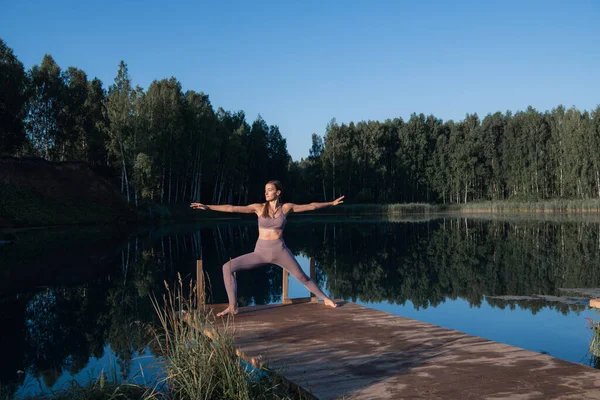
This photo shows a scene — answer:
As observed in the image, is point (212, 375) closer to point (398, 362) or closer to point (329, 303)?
point (398, 362)

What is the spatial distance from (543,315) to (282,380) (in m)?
6.98

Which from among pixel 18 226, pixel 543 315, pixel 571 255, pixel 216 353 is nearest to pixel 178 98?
pixel 18 226

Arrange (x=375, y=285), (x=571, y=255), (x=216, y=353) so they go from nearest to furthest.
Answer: (x=216, y=353), (x=375, y=285), (x=571, y=255)

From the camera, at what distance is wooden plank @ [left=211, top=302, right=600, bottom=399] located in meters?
4.24

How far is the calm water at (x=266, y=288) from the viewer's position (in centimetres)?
761

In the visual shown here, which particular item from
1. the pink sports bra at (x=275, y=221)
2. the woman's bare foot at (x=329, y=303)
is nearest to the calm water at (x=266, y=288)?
the pink sports bra at (x=275, y=221)

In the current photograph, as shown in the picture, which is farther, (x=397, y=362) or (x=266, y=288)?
(x=266, y=288)

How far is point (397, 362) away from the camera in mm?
5059

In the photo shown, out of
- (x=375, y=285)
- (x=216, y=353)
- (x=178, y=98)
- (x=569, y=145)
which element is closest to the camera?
(x=216, y=353)

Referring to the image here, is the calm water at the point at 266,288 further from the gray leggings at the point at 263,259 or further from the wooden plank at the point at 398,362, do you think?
the wooden plank at the point at 398,362

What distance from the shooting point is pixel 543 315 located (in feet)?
32.5

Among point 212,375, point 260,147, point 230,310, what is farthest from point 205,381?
point 260,147

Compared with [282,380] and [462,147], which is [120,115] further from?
[462,147]

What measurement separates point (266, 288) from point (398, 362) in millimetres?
8623
